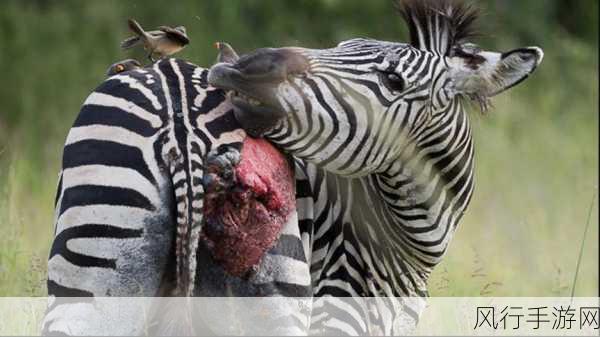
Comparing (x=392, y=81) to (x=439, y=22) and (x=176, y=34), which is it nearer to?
(x=439, y=22)

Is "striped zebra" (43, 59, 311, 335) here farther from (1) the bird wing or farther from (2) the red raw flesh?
(1) the bird wing

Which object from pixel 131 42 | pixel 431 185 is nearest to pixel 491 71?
pixel 431 185

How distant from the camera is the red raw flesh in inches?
148

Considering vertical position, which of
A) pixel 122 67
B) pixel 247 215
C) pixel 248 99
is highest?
pixel 122 67

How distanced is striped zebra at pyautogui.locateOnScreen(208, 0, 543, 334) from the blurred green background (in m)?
2.02

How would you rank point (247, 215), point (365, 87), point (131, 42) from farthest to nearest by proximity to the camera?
point (131, 42) → point (365, 87) → point (247, 215)

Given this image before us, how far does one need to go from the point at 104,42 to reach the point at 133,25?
7.74m

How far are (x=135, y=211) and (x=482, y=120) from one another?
5004mm

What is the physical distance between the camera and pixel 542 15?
562 inches

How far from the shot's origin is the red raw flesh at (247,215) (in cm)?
375

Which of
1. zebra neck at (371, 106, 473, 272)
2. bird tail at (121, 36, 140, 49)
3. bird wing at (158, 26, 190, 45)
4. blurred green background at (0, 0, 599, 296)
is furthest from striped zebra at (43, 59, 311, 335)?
blurred green background at (0, 0, 599, 296)

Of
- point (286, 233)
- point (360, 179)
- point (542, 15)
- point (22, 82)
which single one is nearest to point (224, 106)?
point (286, 233)

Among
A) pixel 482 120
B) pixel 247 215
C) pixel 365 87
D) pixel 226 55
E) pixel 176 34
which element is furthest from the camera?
pixel 482 120

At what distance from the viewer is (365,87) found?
402 cm
